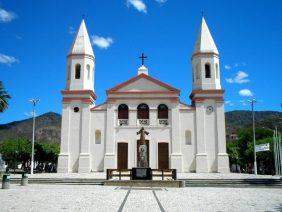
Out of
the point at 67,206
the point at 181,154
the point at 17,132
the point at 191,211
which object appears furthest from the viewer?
the point at 17,132

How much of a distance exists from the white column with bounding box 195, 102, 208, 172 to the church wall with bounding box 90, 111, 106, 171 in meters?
9.12

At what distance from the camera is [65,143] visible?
115 feet

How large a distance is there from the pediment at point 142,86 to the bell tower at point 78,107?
2929mm

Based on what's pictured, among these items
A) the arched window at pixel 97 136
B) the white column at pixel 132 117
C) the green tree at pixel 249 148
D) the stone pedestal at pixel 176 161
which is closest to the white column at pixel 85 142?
the arched window at pixel 97 136

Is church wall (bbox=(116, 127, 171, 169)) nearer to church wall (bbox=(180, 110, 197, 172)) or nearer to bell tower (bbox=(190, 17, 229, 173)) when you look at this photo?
church wall (bbox=(180, 110, 197, 172))

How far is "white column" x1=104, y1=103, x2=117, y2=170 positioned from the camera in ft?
113

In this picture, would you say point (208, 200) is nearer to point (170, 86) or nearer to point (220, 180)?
point (220, 180)

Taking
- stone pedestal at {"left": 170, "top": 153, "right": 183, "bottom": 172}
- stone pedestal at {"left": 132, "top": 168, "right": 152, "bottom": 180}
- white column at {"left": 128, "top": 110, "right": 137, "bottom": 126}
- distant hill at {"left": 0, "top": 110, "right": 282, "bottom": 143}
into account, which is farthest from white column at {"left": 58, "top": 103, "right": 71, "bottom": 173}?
distant hill at {"left": 0, "top": 110, "right": 282, "bottom": 143}

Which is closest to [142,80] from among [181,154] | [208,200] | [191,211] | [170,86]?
[170,86]

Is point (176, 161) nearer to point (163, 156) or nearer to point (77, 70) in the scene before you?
point (163, 156)

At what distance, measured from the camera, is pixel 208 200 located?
1455cm

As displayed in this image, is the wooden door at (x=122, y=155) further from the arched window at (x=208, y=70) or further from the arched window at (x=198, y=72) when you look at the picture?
the arched window at (x=208, y=70)

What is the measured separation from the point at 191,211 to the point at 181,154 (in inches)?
921

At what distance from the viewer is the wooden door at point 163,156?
34.6 meters
